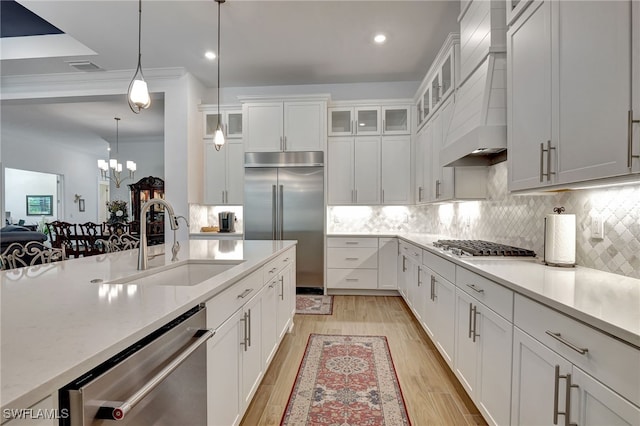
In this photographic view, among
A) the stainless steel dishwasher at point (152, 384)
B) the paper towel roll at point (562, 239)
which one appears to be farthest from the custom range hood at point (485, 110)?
the stainless steel dishwasher at point (152, 384)

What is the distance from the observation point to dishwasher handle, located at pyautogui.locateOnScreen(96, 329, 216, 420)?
662mm

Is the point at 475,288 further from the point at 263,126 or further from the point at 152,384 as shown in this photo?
the point at 263,126

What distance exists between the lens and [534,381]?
1.24m

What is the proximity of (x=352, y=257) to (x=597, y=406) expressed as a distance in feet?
11.7

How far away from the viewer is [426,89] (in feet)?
12.8

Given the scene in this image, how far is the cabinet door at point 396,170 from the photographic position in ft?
15.1

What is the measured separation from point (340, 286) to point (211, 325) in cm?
337

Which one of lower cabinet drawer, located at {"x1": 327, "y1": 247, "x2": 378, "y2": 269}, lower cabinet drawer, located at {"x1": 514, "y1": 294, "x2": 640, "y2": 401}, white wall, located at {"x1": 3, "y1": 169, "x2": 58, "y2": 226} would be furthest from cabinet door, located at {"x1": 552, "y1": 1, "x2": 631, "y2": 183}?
white wall, located at {"x1": 3, "y1": 169, "x2": 58, "y2": 226}

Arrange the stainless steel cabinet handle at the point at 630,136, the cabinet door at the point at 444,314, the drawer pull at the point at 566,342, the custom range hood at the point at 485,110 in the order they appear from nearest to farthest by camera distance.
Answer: the drawer pull at the point at 566,342 < the stainless steel cabinet handle at the point at 630,136 < the custom range hood at the point at 485,110 < the cabinet door at the point at 444,314

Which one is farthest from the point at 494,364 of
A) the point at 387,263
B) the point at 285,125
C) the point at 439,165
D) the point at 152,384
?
the point at 285,125

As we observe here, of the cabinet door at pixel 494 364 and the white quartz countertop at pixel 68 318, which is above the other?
the white quartz countertop at pixel 68 318

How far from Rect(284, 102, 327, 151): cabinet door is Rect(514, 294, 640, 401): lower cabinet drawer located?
360 centimetres

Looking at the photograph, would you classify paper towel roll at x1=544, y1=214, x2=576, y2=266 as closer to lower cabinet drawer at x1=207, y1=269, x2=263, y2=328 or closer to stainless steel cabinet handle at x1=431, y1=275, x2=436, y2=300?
stainless steel cabinet handle at x1=431, y1=275, x2=436, y2=300

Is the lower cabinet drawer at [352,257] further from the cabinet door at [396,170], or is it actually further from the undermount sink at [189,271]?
the undermount sink at [189,271]
